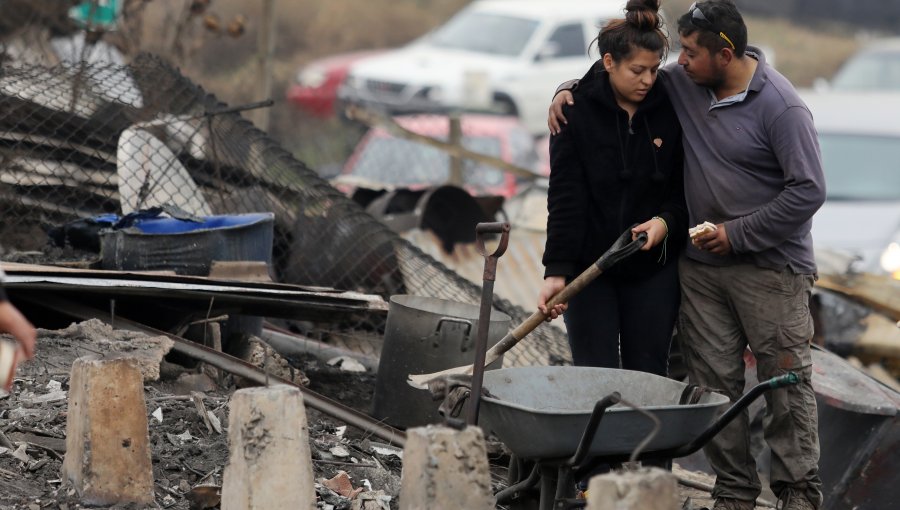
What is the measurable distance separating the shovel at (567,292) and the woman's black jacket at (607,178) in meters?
0.29

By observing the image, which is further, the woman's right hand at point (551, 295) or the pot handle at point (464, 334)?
the pot handle at point (464, 334)

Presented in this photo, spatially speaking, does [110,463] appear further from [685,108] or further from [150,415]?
[685,108]

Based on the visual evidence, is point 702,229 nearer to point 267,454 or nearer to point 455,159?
point 267,454

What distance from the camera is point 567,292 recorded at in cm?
403

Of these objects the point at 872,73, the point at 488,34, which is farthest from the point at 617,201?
the point at 488,34

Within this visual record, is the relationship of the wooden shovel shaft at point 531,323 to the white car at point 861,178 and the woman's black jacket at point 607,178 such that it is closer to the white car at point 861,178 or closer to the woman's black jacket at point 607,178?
the woman's black jacket at point 607,178

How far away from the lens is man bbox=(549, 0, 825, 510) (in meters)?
4.16

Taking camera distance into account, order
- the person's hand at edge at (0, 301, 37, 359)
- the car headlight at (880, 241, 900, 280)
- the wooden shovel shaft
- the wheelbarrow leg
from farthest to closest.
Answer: the car headlight at (880, 241, 900, 280)
the wooden shovel shaft
the wheelbarrow leg
the person's hand at edge at (0, 301, 37, 359)

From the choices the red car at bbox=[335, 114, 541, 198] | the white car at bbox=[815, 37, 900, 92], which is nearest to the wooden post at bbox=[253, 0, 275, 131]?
the red car at bbox=[335, 114, 541, 198]

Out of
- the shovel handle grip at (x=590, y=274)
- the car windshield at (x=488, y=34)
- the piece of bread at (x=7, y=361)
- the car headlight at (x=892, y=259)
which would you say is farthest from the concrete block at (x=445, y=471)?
the car windshield at (x=488, y=34)

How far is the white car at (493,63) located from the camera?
15.0 m

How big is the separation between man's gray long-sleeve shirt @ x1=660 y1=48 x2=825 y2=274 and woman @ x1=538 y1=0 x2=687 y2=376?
97 millimetres

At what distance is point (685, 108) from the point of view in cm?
442

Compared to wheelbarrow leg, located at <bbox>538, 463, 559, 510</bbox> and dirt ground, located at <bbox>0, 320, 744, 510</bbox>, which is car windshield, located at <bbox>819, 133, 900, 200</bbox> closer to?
Result: dirt ground, located at <bbox>0, 320, 744, 510</bbox>
